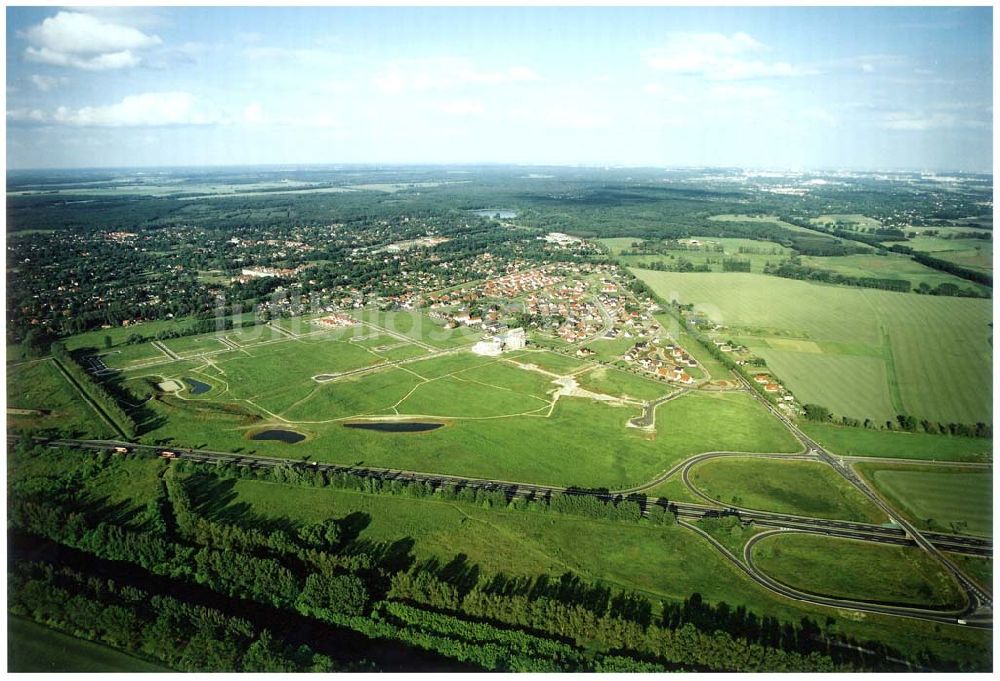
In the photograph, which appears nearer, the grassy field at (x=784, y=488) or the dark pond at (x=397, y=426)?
the grassy field at (x=784, y=488)

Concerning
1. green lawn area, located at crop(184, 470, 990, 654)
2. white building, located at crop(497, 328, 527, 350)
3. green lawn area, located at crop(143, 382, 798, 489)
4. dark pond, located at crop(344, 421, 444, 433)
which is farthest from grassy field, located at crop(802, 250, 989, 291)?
dark pond, located at crop(344, 421, 444, 433)

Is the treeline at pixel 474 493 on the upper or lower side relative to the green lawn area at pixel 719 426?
lower

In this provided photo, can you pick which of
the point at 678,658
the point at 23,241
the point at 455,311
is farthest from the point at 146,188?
the point at 678,658

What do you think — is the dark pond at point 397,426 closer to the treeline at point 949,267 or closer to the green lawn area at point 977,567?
the green lawn area at point 977,567

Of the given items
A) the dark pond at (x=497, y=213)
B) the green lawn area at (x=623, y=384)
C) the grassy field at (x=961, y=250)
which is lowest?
the green lawn area at (x=623, y=384)

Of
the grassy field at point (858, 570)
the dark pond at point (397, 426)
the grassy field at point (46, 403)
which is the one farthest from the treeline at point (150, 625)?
the grassy field at point (858, 570)
